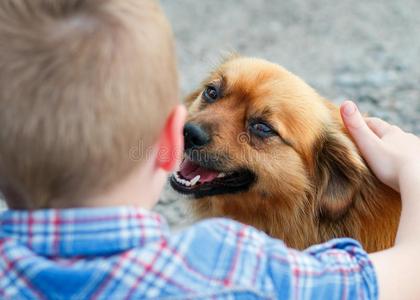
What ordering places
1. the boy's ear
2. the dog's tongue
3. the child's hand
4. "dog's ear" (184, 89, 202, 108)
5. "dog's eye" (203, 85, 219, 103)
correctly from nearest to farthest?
the boy's ear → the child's hand → the dog's tongue → "dog's eye" (203, 85, 219, 103) → "dog's ear" (184, 89, 202, 108)

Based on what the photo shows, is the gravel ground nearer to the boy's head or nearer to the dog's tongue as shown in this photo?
the dog's tongue

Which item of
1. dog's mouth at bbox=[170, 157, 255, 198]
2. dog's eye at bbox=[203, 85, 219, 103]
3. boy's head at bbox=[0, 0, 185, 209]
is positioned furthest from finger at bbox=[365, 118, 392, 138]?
boy's head at bbox=[0, 0, 185, 209]

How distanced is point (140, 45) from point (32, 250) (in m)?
0.45

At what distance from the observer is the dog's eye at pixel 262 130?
106 inches

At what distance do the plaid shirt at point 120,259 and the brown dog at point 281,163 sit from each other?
1271 millimetres

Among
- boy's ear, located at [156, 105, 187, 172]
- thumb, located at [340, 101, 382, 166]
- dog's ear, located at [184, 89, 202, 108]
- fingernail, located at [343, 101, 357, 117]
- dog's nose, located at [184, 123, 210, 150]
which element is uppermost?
boy's ear, located at [156, 105, 187, 172]

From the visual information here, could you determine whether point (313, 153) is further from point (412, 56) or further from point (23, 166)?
point (412, 56)

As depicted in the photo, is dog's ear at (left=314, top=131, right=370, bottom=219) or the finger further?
dog's ear at (left=314, top=131, right=370, bottom=219)

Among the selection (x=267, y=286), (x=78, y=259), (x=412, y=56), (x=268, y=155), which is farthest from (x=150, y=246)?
(x=412, y=56)

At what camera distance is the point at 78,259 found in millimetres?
1323

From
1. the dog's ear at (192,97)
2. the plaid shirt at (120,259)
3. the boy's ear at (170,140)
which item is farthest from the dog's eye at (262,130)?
the plaid shirt at (120,259)

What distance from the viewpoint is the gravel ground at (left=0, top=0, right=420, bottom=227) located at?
5047mm

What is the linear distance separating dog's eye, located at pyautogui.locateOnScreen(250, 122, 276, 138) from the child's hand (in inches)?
13.9

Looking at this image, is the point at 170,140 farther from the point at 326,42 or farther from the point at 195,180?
the point at 326,42
